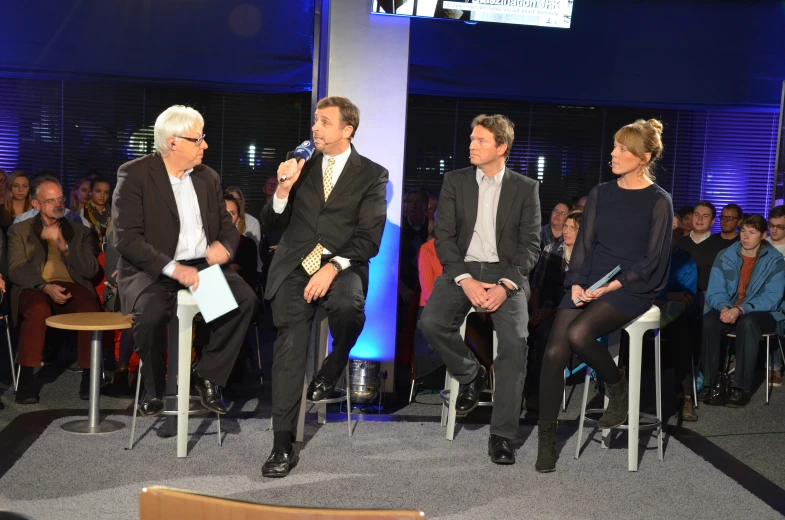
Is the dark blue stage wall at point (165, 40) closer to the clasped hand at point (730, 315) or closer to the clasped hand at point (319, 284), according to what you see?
the clasped hand at point (730, 315)

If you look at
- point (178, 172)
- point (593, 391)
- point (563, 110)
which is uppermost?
point (563, 110)

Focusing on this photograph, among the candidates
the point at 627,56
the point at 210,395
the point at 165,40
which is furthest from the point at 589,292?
the point at 165,40

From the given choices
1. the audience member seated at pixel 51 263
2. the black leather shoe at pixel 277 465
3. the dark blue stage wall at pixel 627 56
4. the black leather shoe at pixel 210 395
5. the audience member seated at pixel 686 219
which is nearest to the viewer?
the black leather shoe at pixel 277 465

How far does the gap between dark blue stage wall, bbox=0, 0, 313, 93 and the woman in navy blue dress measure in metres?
4.98

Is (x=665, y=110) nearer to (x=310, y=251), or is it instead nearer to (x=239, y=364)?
(x=239, y=364)

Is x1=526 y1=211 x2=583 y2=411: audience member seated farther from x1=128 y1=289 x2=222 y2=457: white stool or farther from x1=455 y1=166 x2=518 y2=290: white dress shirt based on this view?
x1=128 y1=289 x2=222 y2=457: white stool

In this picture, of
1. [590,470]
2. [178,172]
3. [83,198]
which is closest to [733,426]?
[590,470]

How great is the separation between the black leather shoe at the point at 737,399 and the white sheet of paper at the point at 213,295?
3287mm

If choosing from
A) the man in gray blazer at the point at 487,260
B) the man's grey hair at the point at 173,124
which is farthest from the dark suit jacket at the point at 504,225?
the man's grey hair at the point at 173,124

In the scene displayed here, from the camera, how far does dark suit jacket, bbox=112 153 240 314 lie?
362 cm

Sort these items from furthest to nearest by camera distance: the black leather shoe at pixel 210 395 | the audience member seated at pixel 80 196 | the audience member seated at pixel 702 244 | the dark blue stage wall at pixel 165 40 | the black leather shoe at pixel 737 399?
1. the dark blue stage wall at pixel 165 40
2. the audience member seated at pixel 80 196
3. the audience member seated at pixel 702 244
4. the black leather shoe at pixel 737 399
5. the black leather shoe at pixel 210 395

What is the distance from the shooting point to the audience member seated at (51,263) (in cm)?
495

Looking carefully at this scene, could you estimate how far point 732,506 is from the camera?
3.28m

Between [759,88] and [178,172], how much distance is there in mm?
7009
